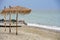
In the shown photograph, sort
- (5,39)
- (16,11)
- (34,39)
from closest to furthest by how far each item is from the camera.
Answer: (5,39), (34,39), (16,11)

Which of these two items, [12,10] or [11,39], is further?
[12,10]

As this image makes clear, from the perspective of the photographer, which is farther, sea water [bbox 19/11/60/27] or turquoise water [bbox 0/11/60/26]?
sea water [bbox 19/11/60/27]

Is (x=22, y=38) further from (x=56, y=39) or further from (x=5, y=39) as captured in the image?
(x=56, y=39)

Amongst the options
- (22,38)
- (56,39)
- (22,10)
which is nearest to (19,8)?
(22,10)

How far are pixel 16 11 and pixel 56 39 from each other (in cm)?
343

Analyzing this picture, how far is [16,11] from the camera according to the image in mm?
16203

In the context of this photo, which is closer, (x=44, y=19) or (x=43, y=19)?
(x=44, y=19)

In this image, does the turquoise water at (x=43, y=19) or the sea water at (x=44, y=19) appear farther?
the sea water at (x=44, y=19)

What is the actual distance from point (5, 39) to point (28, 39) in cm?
151

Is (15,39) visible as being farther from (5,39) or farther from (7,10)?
(7,10)

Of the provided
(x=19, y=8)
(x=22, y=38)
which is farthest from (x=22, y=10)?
(x=22, y=38)

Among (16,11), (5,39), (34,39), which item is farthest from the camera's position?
(16,11)

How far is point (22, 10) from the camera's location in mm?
16250

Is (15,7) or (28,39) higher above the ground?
(15,7)
